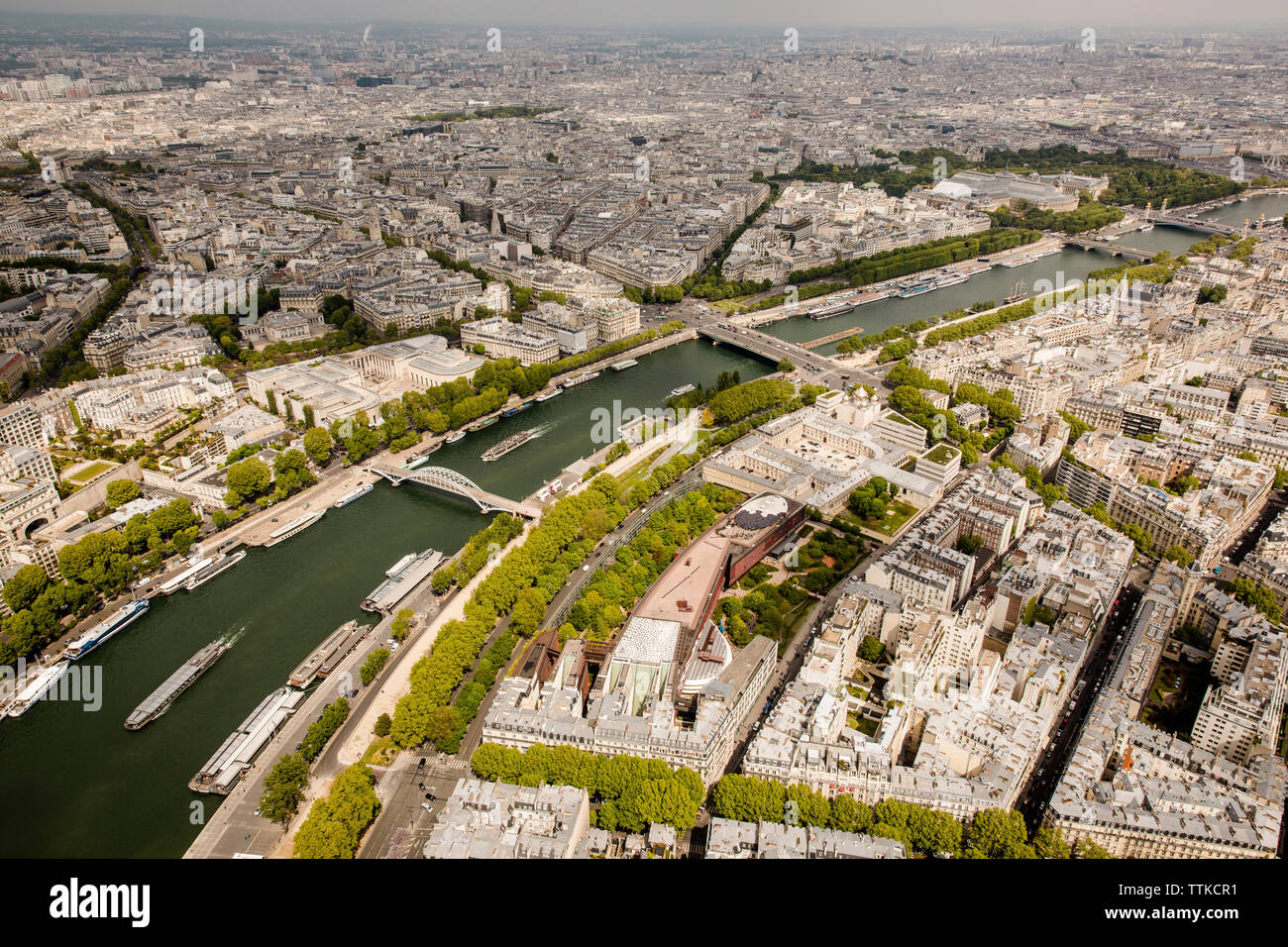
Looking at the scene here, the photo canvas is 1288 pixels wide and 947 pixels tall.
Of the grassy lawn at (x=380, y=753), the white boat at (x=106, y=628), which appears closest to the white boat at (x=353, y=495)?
the white boat at (x=106, y=628)

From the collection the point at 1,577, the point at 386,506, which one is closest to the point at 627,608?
the point at 386,506

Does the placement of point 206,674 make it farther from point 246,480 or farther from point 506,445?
point 506,445

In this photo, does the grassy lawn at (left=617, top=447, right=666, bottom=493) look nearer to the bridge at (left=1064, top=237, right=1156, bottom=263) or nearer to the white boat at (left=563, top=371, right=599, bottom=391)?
the white boat at (left=563, top=371, right=599, bottom=391)

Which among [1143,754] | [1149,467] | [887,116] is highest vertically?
[887,116]

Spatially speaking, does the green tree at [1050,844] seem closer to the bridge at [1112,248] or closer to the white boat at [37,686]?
the white boat at [37,686]

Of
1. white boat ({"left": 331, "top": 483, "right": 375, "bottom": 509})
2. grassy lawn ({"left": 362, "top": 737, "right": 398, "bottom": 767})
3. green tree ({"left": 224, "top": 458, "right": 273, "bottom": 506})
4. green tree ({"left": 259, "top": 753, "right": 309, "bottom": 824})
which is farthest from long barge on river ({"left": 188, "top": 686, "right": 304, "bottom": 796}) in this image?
green tree ({"left": 224, "top": 458, "right": 273, "bottom": 506})
